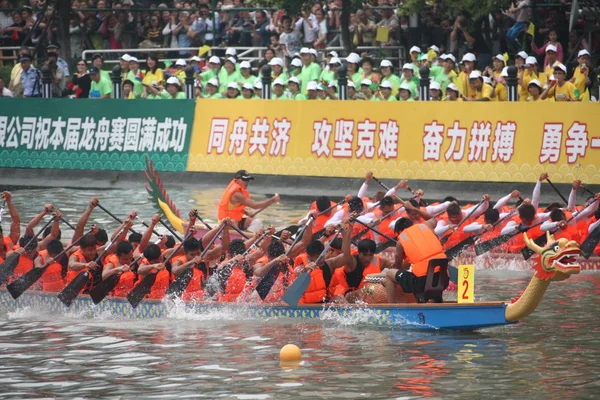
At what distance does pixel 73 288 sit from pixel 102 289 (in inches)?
13.5

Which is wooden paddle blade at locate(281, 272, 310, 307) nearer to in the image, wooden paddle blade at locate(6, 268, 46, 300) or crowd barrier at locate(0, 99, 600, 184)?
wooden paddle blade at locate(6, 268, 46, 300)

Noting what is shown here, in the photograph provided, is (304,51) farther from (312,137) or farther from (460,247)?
(460,247)

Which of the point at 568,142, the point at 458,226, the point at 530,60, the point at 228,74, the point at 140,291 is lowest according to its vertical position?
the point at 140,291

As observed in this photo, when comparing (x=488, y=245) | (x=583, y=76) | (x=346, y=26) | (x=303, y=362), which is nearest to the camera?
(x=303, y=362)

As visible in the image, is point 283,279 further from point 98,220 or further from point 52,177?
point 52,177

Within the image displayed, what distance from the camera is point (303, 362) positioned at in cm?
1216

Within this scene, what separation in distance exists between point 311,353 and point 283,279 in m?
1.85

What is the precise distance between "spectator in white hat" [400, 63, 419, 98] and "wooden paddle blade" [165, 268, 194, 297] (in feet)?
31.4

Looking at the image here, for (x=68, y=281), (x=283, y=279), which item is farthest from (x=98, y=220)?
(x=283, y=279)

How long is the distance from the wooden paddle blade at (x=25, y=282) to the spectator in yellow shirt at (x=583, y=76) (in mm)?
10197

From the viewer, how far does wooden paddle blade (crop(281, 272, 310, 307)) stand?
44.9 feet

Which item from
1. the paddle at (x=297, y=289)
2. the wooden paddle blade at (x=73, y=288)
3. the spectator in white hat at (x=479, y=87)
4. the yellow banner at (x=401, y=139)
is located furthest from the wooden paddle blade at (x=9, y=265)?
the spectator in white hat at (x=479, y=87)

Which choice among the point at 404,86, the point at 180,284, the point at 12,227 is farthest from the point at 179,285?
the point at 404,86

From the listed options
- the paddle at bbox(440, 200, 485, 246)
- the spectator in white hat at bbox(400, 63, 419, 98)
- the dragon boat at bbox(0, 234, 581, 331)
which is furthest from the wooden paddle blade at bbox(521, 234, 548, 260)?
the spectator in white hat at bbox(400, 63, 419, 98)
